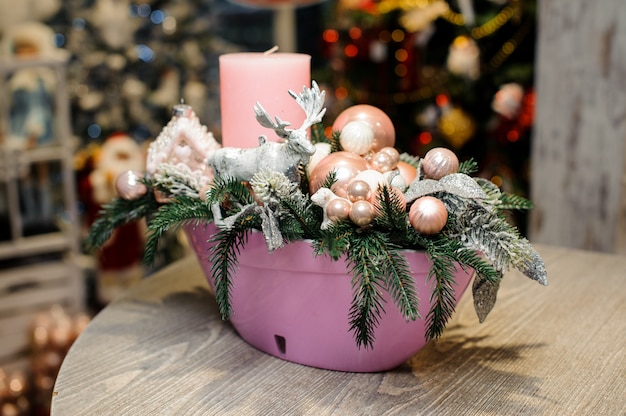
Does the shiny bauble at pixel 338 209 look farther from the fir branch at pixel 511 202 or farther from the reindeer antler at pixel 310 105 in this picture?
the fir branch at pixel 511 202

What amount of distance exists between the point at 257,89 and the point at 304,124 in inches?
5.0

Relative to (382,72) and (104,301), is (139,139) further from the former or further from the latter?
(382,72)

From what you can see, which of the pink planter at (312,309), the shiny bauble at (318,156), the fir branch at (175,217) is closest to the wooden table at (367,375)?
the pink planter at (312,309)

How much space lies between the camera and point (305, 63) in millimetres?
884

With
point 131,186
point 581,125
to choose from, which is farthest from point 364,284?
point 581,125

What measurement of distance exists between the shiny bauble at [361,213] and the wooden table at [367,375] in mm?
189

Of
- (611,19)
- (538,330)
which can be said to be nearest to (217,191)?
(538,330)

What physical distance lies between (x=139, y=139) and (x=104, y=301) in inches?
25.4

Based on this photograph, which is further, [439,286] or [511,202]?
[511,202]

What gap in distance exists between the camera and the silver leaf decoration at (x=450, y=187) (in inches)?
28.6

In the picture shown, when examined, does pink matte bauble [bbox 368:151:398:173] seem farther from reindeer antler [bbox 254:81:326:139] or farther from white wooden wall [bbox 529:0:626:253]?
white wooden wall [bbox 529:0:626:253]

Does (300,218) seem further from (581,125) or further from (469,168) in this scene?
(581,125)

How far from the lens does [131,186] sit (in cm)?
92

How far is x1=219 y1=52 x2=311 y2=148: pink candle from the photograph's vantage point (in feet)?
2.84
